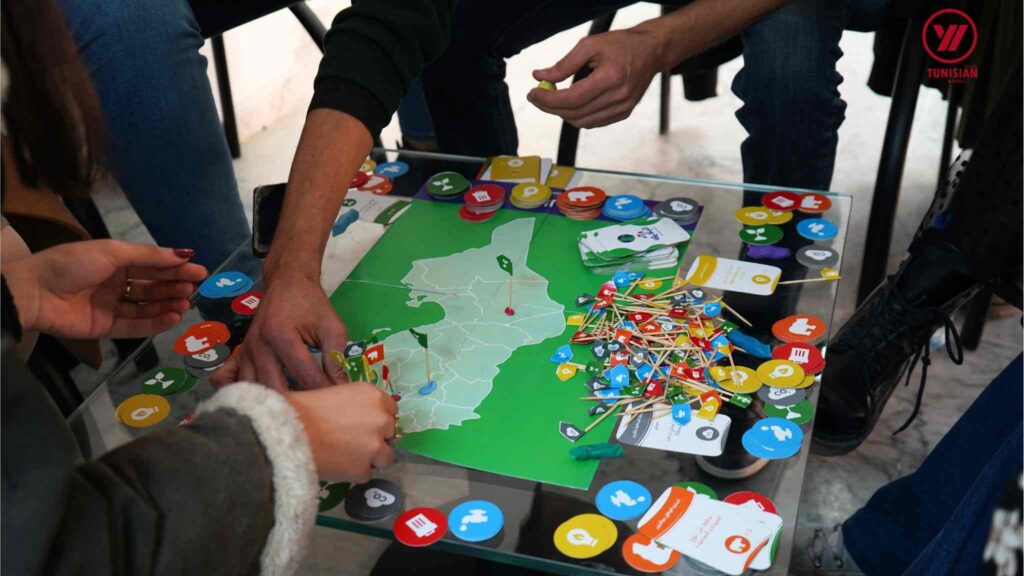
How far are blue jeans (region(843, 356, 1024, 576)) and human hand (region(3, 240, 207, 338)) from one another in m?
0.71

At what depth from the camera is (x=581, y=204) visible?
1163mm

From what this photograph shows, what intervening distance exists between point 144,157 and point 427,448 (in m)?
0.68

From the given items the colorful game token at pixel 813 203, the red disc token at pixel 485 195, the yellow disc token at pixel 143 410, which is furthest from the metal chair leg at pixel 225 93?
the colorful game token at pixel 813 203

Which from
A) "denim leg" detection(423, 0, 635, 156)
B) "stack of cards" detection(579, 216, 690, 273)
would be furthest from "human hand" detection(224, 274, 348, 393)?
"denim leg" detection(423, 0, 635, 156)

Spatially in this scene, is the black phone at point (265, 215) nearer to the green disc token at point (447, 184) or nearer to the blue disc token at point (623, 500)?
the green disc token at point (447, 184)

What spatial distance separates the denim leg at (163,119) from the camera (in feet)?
3.98

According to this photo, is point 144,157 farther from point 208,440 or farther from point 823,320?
Answer: point 823,320

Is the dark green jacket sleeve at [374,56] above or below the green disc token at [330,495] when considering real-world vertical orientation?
above

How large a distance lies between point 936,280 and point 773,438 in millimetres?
441

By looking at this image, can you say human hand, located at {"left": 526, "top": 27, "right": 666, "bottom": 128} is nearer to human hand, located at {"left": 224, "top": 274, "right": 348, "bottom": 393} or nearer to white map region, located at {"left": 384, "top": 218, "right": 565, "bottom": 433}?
white map region, located at {"left": 384, "top": 218, "right": 565, "bottom": 433}

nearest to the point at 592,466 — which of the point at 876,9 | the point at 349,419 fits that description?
the point at 349,419

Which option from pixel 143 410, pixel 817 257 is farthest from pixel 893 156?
pixel 143 410

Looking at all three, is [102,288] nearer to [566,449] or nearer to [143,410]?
[143,410]

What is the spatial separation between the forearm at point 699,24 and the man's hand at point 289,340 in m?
0.55
